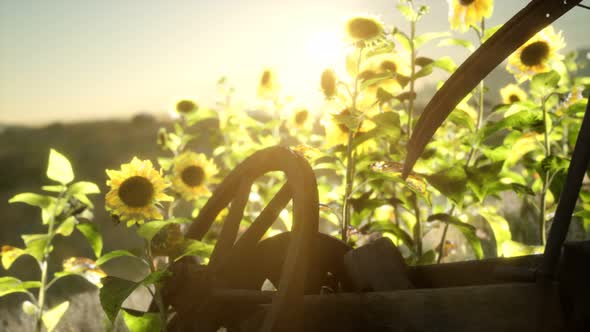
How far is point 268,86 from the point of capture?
2.12 metres

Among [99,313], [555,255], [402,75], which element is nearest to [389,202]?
[402,75]

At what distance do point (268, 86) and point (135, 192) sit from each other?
1164 millimetres

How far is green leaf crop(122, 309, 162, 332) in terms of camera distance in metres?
0.89

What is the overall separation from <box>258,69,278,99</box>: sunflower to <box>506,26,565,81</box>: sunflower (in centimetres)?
96

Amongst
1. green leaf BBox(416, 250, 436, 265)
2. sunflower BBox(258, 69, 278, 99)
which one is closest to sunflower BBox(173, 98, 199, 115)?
sunflower BBox(258, 69, 278, 99)

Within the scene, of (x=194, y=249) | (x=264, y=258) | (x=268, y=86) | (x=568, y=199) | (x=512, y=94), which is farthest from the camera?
(x=268, y=86)

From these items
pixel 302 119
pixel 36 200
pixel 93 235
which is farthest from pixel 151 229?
pixel 302 119

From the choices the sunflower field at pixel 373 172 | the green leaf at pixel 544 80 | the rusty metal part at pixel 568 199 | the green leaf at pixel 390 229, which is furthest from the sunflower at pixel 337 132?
the rusty metal part at pixel 568 199

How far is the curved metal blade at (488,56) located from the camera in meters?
0.43

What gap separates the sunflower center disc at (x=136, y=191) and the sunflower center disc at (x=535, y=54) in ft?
3.60

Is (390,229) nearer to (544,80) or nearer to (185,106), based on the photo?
(544,80)

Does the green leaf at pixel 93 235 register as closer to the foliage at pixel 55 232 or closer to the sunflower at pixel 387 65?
the foliage at pixel 55 232

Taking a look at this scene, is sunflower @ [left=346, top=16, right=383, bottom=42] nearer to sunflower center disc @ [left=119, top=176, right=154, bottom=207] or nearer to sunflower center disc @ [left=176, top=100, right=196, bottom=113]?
sunflower center disc @ [left=119, top=176, right=154, bottom=207]

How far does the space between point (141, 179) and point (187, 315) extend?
48 centimetres
